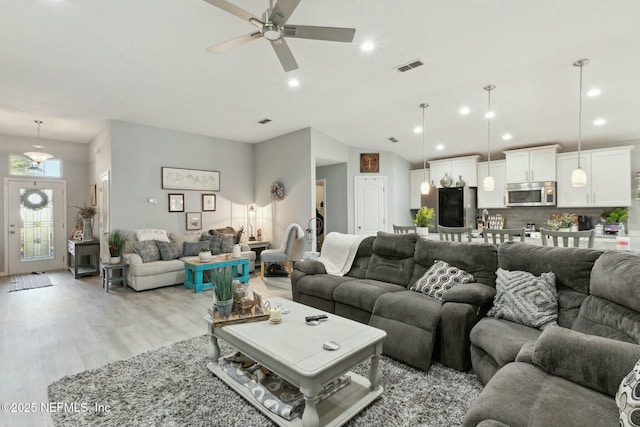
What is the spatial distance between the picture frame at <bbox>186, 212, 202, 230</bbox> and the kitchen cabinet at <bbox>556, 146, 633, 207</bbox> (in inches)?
282

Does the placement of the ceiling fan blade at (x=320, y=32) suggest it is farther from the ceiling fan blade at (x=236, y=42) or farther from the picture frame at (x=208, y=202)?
the picture frame at (x=208, y=202)

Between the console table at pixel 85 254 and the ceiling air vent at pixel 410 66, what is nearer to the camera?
the ceiling air vent at pixel 410 66

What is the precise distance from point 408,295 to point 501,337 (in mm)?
913

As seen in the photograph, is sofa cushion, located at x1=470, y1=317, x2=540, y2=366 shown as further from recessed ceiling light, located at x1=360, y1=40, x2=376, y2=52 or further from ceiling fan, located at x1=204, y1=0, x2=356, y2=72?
recessed ceiling light, located at x1=360, y1=40, x2=376, y2=52

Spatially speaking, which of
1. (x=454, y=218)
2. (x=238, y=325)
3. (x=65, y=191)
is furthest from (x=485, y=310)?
(x=65, y=191)

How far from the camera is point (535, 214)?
253 inches

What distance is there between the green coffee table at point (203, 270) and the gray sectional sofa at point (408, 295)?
1849 mm

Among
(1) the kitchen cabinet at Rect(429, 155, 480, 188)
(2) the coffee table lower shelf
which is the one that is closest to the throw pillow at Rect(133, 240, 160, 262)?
(2) the coffee table lower shelf

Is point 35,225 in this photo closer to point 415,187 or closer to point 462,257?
point 462,257

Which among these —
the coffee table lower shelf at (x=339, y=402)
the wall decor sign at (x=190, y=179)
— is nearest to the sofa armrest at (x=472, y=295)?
the coffee table lower shelf at (x=339, y=402)

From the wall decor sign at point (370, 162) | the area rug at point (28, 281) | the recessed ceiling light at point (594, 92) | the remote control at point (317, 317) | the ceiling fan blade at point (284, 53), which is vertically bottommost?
the area rug at point (28, 281)

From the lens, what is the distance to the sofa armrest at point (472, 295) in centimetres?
248

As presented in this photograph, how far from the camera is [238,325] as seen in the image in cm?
230

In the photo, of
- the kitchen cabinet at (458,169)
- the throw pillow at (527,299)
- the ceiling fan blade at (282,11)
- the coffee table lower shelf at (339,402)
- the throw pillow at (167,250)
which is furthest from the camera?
the kitchen cabinet at (458,169)
